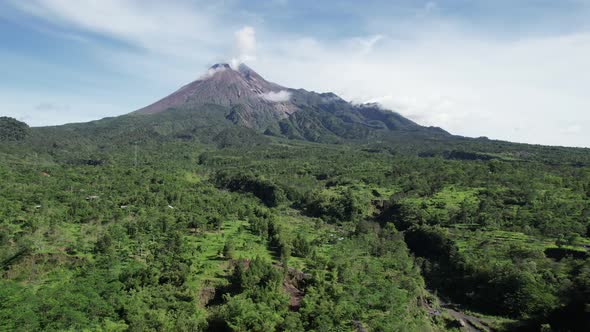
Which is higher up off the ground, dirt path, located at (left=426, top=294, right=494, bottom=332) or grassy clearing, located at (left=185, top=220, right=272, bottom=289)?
grassy clearing, located at (left=185, top=220, right=272, bottom=289)

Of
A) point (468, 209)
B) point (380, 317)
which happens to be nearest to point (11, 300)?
point (380, 317)

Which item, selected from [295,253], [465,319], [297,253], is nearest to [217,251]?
[295,253]

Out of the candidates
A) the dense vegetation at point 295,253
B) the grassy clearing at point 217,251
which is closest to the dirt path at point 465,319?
the dense vegetation at point 295,253

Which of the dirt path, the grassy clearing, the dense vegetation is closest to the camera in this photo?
the dense vegetation

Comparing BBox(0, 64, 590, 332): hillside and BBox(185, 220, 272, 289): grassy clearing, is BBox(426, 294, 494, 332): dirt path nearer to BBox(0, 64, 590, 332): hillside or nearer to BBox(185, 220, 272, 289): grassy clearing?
BBox(0, 64, 590, 332): hillside

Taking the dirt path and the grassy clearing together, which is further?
the dirt path

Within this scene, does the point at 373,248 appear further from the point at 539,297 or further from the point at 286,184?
the point at 286,184

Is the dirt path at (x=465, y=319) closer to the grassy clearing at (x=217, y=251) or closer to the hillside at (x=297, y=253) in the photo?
the hillside at (x=297, y=253)

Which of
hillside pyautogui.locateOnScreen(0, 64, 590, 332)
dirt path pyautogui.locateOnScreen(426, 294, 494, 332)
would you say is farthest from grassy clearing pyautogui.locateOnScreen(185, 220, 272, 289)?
dirt path pyautogui.locateOnScreen(426, 294, 494, 332)
